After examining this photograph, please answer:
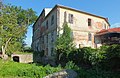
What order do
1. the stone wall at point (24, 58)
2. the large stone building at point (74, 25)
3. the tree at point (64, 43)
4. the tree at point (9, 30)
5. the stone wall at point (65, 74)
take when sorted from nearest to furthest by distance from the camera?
the stone wall at point (65, 74) → the tree at point (64, 43) → the large stone building at point (74, 25) → the tree at point (9, 30) → the stone wall at point (24, 58)

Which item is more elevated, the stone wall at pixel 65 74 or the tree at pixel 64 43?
the tree at pixel 64 43

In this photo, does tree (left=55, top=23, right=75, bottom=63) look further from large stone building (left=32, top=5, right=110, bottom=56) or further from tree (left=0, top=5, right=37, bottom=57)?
tree (left=0, top=5, right=37, bottom=57)

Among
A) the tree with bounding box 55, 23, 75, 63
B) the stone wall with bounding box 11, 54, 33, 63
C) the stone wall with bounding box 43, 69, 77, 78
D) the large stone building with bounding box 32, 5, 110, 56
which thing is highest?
the large stone building with bounding box 32, 5, 110, 56

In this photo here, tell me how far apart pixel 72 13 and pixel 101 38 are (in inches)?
252

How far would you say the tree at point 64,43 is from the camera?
2780 centimetres

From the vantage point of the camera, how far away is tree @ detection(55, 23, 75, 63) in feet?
91.2

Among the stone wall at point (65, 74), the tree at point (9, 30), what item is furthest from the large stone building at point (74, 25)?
the stone wall at point (65, 74)

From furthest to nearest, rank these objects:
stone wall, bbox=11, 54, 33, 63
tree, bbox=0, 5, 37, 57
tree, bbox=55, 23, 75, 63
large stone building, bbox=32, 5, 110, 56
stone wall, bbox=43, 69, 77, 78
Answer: stone wall, bbox=11, 54, 33, 63
tree, bbox=0, 5, 37, 57
large stone building, bbox=32, 5, 110, 56
tree, bbox=55, 23, 75, 63
stone wall, bbox=43, 69, 77, 78

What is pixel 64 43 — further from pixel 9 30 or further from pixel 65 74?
pixel 9 30

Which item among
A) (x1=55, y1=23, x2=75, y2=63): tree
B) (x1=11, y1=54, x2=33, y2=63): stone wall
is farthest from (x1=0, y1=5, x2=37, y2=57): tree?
(x1=55, y1=23, x2=75, y2=63): tree

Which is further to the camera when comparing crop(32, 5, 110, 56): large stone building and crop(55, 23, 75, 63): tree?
crop(32, 5, 110, 56): large stone building

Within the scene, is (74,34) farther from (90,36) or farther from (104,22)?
(104,22)

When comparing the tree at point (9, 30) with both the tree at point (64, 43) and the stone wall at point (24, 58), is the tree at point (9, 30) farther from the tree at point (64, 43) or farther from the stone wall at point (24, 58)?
the tree at point (64, 43)

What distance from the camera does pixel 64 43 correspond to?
2823cm
